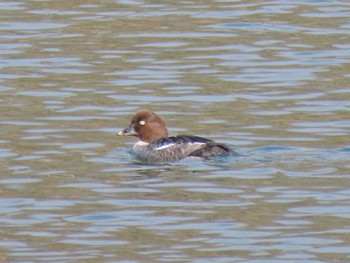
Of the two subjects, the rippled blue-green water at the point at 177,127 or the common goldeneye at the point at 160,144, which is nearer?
the rippled blue-green water at the point at 177,127

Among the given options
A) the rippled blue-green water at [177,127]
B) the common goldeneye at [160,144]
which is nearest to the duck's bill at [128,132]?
the common goldeneye at [160,144]

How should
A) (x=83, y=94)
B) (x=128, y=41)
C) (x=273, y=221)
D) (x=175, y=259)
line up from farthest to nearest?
(x=128, y=41), (x=83, y=94), (x=273, y=221), (x=175, y=259)

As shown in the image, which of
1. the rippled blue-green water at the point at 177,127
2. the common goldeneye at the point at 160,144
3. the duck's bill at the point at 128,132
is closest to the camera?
the rippled blue-green water at the point at 177,127

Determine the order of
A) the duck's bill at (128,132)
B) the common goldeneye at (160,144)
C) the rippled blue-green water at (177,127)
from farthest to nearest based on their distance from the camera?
the duck's bill at (128,132) → the common goldeneye at (160,144) → the rippled blue-green water at (177,127)

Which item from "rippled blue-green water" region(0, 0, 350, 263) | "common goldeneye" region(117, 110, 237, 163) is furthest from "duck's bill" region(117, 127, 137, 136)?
"rippled blue-green water" region(0, 0, 350, 263)

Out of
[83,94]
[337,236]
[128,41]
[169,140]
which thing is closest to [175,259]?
[337,236]

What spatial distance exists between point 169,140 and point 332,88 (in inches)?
123

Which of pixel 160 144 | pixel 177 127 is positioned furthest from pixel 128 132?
pixel 177 127

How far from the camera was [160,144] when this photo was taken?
15000 millimetres

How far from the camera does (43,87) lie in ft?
57.5

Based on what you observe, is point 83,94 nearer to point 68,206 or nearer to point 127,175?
point 127,175

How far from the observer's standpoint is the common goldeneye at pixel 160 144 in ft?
47.1

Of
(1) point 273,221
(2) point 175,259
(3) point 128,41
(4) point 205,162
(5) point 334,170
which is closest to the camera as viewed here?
(2) point 175,259

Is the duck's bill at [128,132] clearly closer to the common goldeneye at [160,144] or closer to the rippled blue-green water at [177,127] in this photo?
the common goldeneye at [160,144]
